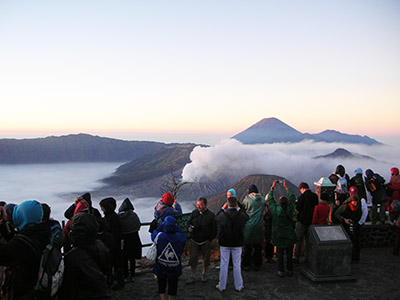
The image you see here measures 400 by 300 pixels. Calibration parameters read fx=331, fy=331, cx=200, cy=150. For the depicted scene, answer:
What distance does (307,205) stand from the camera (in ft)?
21.9

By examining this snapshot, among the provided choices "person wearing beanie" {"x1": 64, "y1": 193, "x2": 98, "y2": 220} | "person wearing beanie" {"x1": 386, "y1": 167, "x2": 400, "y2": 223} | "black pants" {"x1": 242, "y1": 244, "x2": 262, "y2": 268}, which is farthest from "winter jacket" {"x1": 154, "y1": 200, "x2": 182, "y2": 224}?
"person wearing beanie" {"x1": 386, "y1": 167, "x2": 400, "y2": 223}

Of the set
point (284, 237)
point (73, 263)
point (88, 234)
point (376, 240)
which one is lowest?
point (376, 240)

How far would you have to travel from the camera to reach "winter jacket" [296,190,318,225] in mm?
6688

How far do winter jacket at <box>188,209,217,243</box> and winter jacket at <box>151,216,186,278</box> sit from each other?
40.5 inches

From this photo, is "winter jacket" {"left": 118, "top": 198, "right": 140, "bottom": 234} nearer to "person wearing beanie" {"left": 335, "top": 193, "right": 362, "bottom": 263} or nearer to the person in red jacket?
the person in red jacket

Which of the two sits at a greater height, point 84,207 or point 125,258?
point 84,207

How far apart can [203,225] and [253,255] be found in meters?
1.77

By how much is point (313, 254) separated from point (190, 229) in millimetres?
2404

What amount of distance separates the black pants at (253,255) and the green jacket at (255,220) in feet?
0.75

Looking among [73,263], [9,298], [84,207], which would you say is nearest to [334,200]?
[84,207]

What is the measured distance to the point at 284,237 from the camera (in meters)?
6.37

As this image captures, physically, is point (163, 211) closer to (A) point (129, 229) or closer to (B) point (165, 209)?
(B) point (165, 209)

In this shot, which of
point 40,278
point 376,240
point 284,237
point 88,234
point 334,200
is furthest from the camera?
point 376,240

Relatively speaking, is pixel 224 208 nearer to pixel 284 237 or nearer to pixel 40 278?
pixel 284 237
